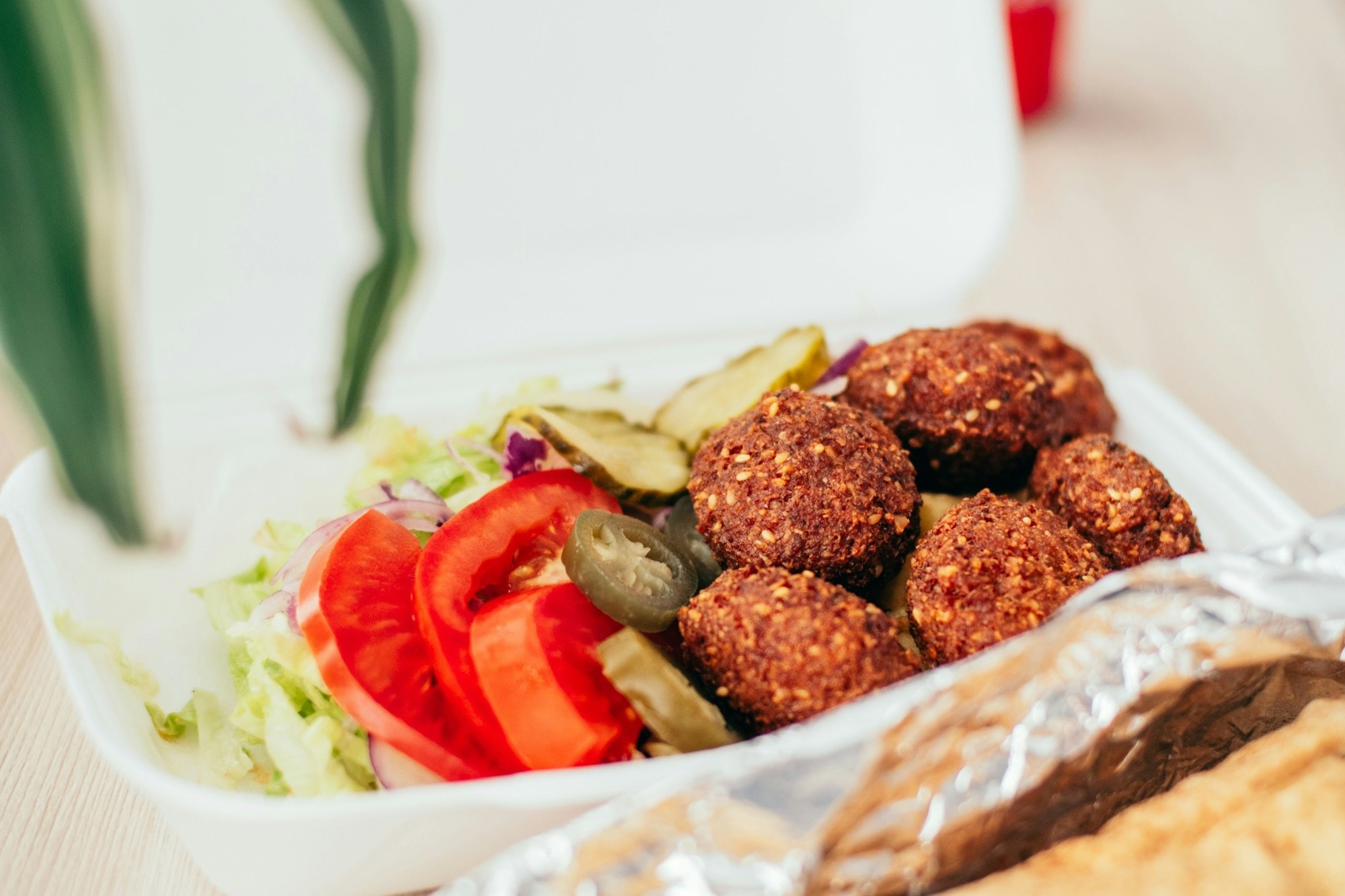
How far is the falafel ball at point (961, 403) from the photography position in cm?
176

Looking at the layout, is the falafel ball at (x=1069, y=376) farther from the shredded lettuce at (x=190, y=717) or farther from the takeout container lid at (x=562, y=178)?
the shredded lettuce at (x=190, y=717)

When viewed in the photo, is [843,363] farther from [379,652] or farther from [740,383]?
[379,652]

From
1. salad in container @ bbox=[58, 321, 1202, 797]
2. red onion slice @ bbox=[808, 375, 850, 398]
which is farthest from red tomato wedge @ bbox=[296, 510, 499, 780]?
red onion slice @ bbox=[808, 375, 850, 398]

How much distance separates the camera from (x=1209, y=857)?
1237 mm

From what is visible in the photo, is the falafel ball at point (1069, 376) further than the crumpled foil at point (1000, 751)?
Yes

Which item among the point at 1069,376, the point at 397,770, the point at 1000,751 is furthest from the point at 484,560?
the point at 1069,376

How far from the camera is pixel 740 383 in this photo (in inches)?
79.9

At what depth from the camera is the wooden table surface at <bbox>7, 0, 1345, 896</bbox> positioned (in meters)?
1.72

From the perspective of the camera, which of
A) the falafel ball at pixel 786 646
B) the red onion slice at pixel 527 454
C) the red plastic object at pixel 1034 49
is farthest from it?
the red plastic object at pixel 1034 49

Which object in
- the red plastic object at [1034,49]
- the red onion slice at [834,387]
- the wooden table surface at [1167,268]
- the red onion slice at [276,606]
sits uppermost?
the red plastic object at [1034,49]

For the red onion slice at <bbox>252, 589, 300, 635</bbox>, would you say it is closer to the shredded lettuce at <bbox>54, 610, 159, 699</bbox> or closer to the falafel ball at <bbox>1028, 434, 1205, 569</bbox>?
the shredded lettuce at <bbox>54, 610, 159, 699</bbox>

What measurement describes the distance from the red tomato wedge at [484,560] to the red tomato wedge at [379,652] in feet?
0.10

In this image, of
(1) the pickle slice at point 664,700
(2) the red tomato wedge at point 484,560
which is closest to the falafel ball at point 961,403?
(2) the red tomato wedge at point 484,560

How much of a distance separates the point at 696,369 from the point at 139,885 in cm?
138
